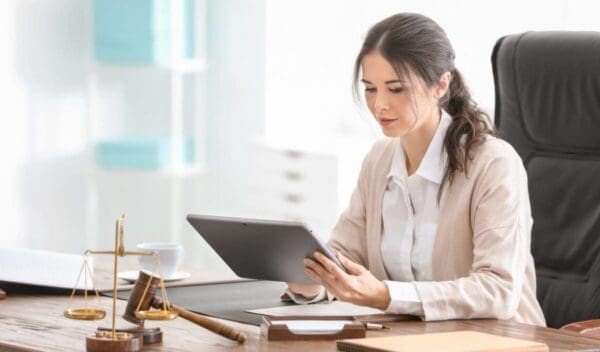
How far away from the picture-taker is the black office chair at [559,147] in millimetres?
2627

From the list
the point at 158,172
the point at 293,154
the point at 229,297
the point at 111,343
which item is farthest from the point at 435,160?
the point at 158,172

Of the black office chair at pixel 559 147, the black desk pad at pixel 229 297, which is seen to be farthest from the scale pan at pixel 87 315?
the black office chair at pixel 559 147

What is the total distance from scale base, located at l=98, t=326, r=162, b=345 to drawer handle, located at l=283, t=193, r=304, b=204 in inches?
105

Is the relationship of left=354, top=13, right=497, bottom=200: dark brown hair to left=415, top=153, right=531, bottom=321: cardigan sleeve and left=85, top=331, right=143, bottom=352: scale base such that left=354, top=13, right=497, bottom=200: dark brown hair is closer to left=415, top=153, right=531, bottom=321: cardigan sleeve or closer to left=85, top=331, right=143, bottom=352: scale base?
left=415, top=153, right=531, bottom=321: cardigan sleeve

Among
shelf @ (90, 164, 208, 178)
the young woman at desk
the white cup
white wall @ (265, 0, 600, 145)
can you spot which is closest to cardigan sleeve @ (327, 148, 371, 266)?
the young woman at desk

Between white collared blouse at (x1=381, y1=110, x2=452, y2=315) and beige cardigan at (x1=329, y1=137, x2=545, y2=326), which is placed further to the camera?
white collared blouse at (x1=381, y1=110, x2=452, y2=315)

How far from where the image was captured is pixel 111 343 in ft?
5.93

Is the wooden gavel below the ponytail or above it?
below

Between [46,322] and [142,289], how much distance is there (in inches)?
9.8

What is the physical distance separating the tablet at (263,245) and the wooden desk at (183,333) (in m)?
0.17

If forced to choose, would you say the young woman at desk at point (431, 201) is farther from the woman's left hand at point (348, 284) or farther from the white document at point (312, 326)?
the white document at point (312, 326)

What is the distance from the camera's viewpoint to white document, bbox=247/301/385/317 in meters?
2.20

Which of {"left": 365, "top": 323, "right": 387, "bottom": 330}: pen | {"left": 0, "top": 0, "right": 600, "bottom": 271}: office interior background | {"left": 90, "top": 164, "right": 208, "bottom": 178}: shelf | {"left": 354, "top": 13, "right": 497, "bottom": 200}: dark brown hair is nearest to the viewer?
{"left": 365, "top": 323, "right": 387, "bottom": 330}: pen

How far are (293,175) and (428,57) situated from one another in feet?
7.28
